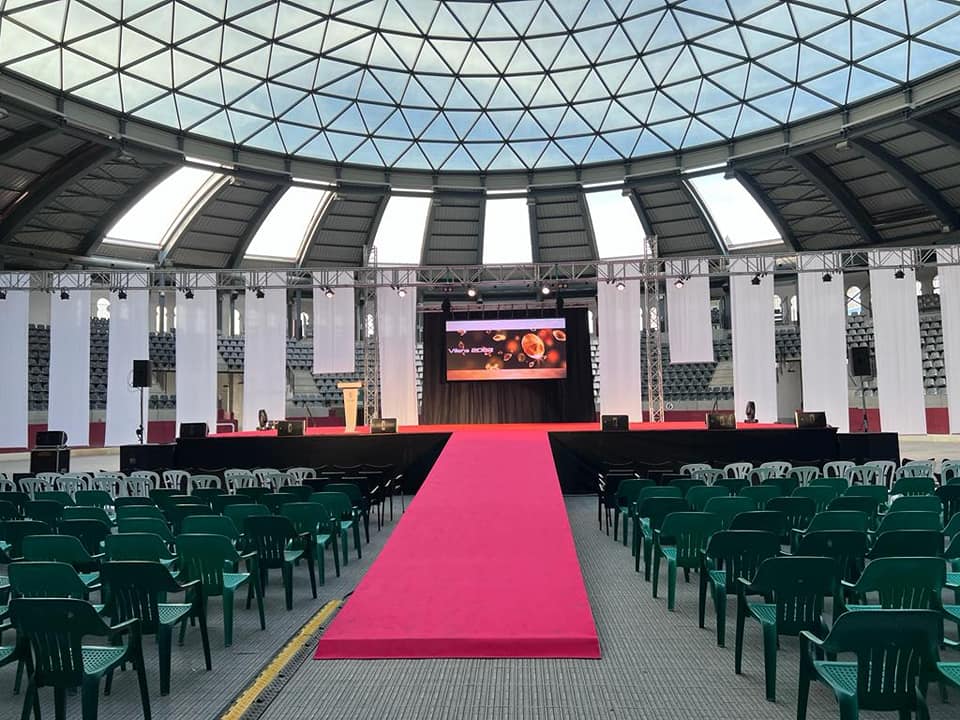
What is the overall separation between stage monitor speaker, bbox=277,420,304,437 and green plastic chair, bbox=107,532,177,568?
36.4ft

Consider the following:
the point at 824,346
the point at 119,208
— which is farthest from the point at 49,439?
the point at 824,346

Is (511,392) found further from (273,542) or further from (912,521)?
(912,521)

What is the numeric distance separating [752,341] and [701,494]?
1632cm

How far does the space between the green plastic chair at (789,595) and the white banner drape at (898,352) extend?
1985 centimetres

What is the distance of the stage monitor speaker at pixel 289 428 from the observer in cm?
1700

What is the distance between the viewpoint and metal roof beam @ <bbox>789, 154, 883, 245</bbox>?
22.9 metres

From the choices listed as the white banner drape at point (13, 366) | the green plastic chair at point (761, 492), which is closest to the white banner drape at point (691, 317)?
the green plastic chair at point (761, 492)

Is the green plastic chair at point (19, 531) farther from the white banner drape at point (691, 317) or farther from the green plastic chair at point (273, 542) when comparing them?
the white banner drape at point (691, 317)

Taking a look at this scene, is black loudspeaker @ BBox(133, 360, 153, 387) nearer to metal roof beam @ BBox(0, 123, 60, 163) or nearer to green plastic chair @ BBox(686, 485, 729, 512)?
metal roof beam @ BBox(0, 123, 60, 163)

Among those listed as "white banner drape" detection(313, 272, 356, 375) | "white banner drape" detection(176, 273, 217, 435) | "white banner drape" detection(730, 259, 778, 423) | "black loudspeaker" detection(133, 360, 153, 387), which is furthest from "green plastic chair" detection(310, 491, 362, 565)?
"white banner drape" detection(730, 259, 778, 423)

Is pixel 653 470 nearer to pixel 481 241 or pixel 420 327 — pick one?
pixel 481 241

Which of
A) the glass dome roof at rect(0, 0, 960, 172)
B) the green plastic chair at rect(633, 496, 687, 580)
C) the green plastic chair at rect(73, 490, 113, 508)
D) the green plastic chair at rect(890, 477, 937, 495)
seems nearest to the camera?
the green plastic chair at rect(633, 496, 687, 580)

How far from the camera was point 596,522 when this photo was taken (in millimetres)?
12008

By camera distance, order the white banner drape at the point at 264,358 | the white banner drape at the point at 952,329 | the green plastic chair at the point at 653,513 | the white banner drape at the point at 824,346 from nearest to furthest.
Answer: the green plastic chair at the point at 653,513
the white banner drape at the point at 952,329
the white banner drape at the point at 824,346
the white banner drape at the point at 264,358
